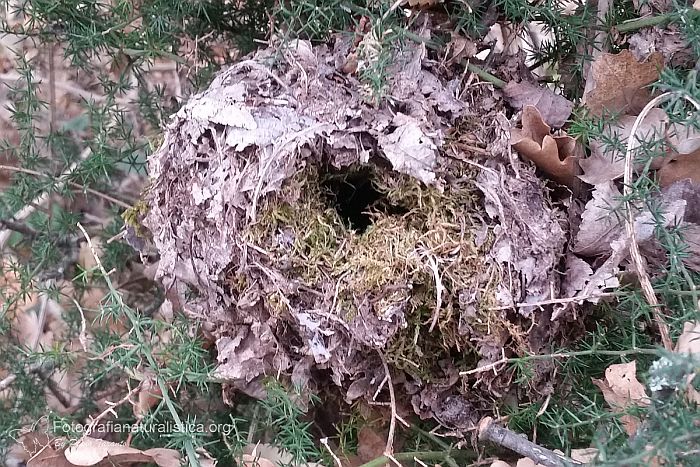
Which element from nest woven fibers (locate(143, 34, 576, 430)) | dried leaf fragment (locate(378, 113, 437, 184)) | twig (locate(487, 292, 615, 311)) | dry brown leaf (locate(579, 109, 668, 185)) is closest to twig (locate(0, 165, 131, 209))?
nest woven fibers (locate(143, 34, 576, 430))

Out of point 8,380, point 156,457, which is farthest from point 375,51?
point 8,380

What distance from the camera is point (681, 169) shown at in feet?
3.56

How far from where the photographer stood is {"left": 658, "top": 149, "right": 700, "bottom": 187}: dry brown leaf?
3.53 feet

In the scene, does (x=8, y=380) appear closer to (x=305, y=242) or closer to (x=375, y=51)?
(x=305, y=242)

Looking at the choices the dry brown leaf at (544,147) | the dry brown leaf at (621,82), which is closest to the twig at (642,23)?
the dry brown leaf at (621,82)

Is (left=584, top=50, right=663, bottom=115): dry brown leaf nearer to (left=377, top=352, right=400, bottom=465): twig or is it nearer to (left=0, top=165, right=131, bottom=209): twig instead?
(left=377, top=352, right=400, bottom=465): twig

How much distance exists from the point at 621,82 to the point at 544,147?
16 cm

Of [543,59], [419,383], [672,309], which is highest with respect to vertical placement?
[543,59]

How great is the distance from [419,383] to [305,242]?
12.3 inches

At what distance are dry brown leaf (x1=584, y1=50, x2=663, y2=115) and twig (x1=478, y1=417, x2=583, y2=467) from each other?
543 millimetres

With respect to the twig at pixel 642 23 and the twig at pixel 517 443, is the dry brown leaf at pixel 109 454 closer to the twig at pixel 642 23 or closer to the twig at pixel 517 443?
the twig at pixel 517 443

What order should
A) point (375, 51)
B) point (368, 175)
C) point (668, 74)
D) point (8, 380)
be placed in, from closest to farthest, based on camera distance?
point (668, 74), point (375, 51), point (368, 175), point (8, 380)

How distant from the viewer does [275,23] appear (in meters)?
1.30

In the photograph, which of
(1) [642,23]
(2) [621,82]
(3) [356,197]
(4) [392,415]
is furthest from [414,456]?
(1) [642,23]
